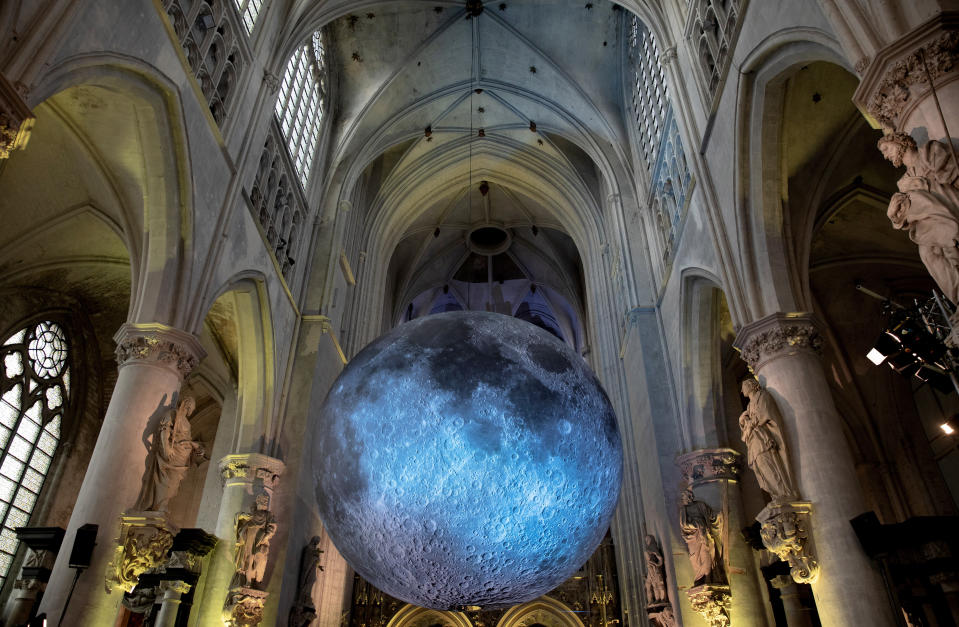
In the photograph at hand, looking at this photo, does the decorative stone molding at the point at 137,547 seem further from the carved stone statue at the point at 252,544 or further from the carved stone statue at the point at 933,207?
the carved stone statue at the point at 933,207

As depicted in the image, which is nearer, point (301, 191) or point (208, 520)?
point (208, 520)

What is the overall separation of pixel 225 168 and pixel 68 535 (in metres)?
5.36

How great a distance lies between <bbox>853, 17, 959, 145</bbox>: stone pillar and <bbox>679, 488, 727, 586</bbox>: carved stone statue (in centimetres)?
682

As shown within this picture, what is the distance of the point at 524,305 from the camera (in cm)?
2638

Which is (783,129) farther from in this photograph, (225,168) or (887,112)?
(225,168)

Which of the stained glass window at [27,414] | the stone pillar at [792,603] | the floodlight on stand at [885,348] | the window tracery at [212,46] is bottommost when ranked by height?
the stone pillar at [792,603]

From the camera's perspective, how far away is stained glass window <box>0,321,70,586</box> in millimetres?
12828

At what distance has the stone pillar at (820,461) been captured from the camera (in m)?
6.29

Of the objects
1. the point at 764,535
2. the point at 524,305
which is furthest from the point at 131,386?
the point at 524,305

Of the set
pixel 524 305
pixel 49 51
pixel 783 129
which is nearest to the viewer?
pixel 49 51

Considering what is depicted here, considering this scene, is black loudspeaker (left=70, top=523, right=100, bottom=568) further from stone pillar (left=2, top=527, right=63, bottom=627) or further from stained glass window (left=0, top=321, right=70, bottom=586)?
stained glass window (left=0, top=321, right=70, bottom=586)

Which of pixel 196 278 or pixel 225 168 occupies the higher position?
pixel 225 168

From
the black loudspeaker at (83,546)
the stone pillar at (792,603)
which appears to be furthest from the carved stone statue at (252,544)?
the stone pillar at (792,603)

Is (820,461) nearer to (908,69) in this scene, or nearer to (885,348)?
(885,348)
